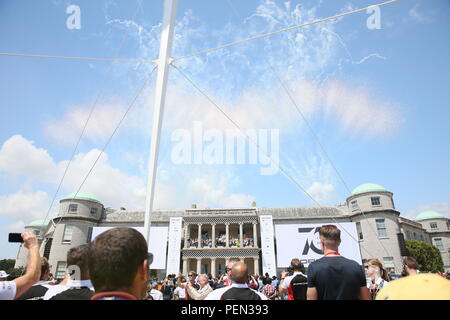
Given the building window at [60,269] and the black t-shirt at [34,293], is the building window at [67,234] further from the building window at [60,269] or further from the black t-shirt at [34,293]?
the black t-shirt at [34,293]

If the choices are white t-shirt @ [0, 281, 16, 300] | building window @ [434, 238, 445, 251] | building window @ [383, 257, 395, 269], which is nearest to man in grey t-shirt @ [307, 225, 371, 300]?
white t-shirt @ [0, 281, 16, 300]

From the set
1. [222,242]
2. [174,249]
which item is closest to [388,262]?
[222,242]

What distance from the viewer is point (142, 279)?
5.29 ft

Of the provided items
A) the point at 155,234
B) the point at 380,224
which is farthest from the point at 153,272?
the point at 380,224

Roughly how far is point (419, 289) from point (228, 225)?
42.1m

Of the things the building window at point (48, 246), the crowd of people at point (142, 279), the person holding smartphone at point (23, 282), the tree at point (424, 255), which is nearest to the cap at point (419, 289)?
the crowd of people at point (142, 279)

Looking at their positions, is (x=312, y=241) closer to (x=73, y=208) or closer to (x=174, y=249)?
(x=174, y=249)

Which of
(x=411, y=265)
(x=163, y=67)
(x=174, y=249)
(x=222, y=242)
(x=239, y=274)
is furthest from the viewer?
(x=222, y=242)

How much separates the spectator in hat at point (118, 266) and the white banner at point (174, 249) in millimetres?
29139

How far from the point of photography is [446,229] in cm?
5084

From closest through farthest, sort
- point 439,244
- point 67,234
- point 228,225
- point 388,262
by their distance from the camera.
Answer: point 388,262 → point 67,234 → point 228,225 → point 439,244

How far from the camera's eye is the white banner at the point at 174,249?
29047 mm
